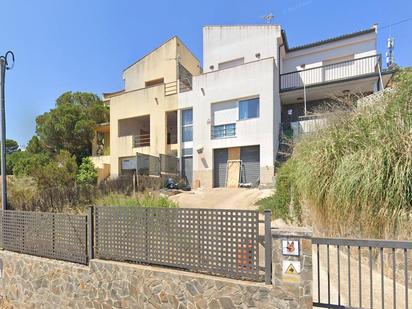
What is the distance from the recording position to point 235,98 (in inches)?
600

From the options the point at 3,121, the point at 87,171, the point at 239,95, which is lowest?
the point at 87,171

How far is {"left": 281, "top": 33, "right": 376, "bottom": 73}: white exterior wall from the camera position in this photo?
15.7 metres

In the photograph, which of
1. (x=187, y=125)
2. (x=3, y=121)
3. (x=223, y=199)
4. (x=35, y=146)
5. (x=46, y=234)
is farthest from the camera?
(x=35, y=146)

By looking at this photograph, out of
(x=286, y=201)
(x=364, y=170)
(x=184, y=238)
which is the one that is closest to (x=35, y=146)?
(x=286, y=201)

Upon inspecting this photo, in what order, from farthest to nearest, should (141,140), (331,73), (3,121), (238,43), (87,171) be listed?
(87,171) → (141,140) → (238,43) → (331,73) → (3,121)

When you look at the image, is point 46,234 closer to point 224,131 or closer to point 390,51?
point 224,131

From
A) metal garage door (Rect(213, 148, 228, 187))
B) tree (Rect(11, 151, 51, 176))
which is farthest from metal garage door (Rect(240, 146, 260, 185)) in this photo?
tree (Rect(11, 151, 51, 176))

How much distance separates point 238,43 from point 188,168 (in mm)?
8933

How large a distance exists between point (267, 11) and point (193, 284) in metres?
19.6

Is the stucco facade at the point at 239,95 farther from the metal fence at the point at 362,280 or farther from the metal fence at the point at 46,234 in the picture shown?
the metal fence at the point at 46,234

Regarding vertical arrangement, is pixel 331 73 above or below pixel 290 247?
above

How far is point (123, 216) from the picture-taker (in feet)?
15.3

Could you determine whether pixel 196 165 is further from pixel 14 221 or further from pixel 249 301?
pixel 249 301

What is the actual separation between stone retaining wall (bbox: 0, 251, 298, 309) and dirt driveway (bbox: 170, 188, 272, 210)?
5.31m
